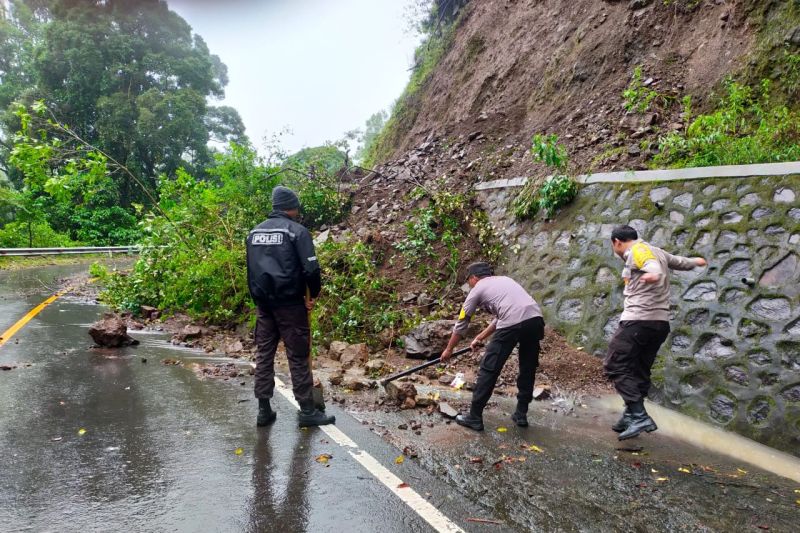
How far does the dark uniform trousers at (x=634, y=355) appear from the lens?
481 cm

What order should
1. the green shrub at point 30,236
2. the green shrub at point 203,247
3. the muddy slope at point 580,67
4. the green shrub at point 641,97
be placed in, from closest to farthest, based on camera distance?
the muddy slope at point 580,67 < the green shrub at point 641,97 < the green shrub at point 203,247 < the green shrub at point 30,236

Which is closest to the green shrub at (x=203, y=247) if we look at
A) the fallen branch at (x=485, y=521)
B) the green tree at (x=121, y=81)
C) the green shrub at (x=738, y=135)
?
the fallen branch at (x=485, y=521)

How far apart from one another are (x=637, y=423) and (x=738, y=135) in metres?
5.42

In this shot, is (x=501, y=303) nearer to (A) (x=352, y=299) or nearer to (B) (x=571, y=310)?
(B) (x=571, y=310)

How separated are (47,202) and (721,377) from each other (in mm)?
31642

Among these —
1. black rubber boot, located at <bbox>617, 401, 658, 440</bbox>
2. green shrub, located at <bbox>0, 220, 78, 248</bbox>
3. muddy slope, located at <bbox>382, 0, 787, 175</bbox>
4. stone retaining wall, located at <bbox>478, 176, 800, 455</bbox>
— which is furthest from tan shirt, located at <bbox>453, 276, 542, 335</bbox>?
green shrub, located at <bbox>0, 220, 78, 248</bbox>

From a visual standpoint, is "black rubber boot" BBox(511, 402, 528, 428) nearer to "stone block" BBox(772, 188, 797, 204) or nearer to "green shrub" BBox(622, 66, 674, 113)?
"stone block" BBox(772, 188, 797, 204)

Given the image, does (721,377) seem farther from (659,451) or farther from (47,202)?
(47,202)

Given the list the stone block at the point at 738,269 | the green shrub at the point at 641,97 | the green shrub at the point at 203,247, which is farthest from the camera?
the green shrub at the point at 203,247

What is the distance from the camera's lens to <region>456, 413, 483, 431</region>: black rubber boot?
16.1ft

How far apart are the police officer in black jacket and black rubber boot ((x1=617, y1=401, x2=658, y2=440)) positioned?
105 inches

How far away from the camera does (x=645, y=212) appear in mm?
7527

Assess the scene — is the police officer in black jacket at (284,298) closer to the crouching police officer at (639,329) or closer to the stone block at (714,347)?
the crouching police officer at (639,329)

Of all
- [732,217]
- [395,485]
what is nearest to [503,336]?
[395,485]
